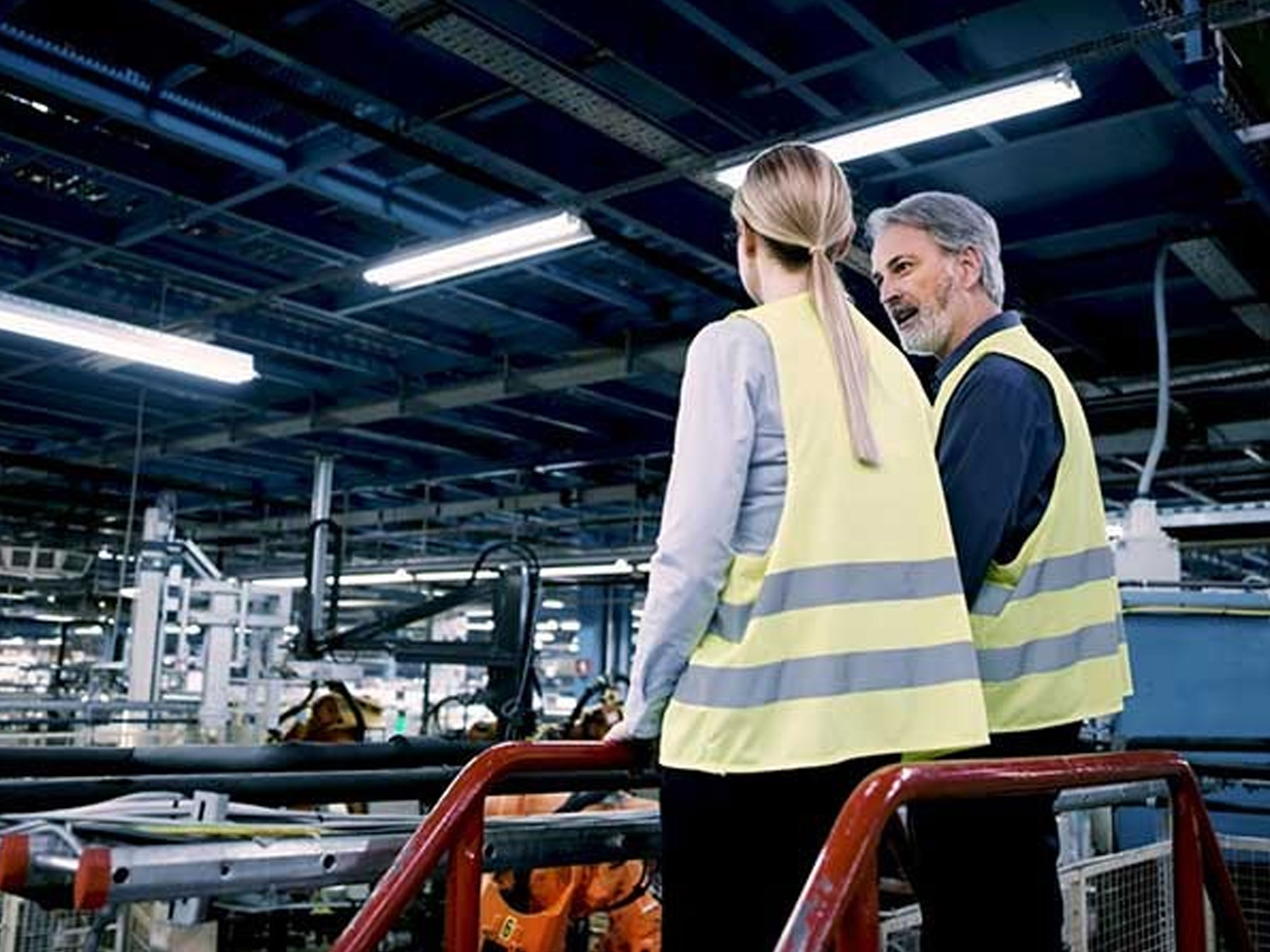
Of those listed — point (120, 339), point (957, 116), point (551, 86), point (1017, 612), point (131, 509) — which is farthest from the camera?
point (131, 509)

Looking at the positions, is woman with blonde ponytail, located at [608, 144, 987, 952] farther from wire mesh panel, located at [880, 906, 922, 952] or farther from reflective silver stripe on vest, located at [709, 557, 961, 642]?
wire mesh panel, located at [880, 906, 922, 952]

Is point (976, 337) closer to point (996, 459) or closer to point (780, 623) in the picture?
point (996, 459)

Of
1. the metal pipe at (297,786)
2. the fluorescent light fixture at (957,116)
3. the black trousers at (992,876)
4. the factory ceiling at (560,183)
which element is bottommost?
the black trousers at (992,876)

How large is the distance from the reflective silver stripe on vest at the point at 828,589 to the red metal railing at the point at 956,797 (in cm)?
24

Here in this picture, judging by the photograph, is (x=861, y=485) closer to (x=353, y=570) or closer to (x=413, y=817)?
(x=413, y=817)

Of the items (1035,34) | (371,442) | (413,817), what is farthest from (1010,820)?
(371,442)

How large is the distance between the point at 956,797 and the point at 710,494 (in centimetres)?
54

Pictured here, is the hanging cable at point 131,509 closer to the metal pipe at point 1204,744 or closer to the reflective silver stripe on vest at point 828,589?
the metal pipe at point 1204,744

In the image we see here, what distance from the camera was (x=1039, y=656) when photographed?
2.14m

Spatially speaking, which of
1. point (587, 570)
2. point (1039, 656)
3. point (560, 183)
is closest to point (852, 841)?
point (1039, 656)

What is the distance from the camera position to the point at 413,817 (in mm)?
2457

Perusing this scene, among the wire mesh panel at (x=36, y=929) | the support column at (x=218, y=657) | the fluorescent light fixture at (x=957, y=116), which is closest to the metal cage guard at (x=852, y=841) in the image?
the wire mesh panel at (x=36, y=929)

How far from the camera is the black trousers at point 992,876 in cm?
208

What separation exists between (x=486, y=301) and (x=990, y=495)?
757cm
